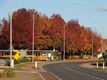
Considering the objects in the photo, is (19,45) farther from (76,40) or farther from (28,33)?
(76,40)

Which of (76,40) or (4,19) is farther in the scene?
(76,40)

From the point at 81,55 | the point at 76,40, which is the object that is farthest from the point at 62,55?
the point at 81,55

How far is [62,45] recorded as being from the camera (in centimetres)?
11594

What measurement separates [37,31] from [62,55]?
1807 cm

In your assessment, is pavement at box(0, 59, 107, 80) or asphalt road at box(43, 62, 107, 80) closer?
asphalt road at box(43, 62, 107, 80)

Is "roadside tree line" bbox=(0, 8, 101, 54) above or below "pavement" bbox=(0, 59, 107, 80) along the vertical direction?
above

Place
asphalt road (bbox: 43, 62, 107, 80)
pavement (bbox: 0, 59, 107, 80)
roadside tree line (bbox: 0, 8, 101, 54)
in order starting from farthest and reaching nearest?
roadside tree line (bbox: 0, 8, 101, 54), pavement (bbox: 0, 59, 107, 80), asphalt road (bbox: 43, 62, 107, 80)

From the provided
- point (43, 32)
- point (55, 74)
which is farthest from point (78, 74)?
point (43, 32)

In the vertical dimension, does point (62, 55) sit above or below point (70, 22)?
below

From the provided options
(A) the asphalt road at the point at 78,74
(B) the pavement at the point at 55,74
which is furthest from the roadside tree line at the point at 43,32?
(A) the asphalt road at the point at 78,74

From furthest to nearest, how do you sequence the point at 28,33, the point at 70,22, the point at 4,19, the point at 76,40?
the point at 70,22
the point at 76,40
the point at 4,19
the point at 28,33

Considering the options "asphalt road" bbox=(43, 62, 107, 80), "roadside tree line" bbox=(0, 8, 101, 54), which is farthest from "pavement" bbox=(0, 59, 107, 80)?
"roadside tree line" bbox=(0, 8, 101, 54)

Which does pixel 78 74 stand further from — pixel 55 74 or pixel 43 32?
pixel 43 32

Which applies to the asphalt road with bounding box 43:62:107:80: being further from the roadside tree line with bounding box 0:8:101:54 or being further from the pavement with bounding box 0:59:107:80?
the roadside tree line with bounding box 0:8:101:54
